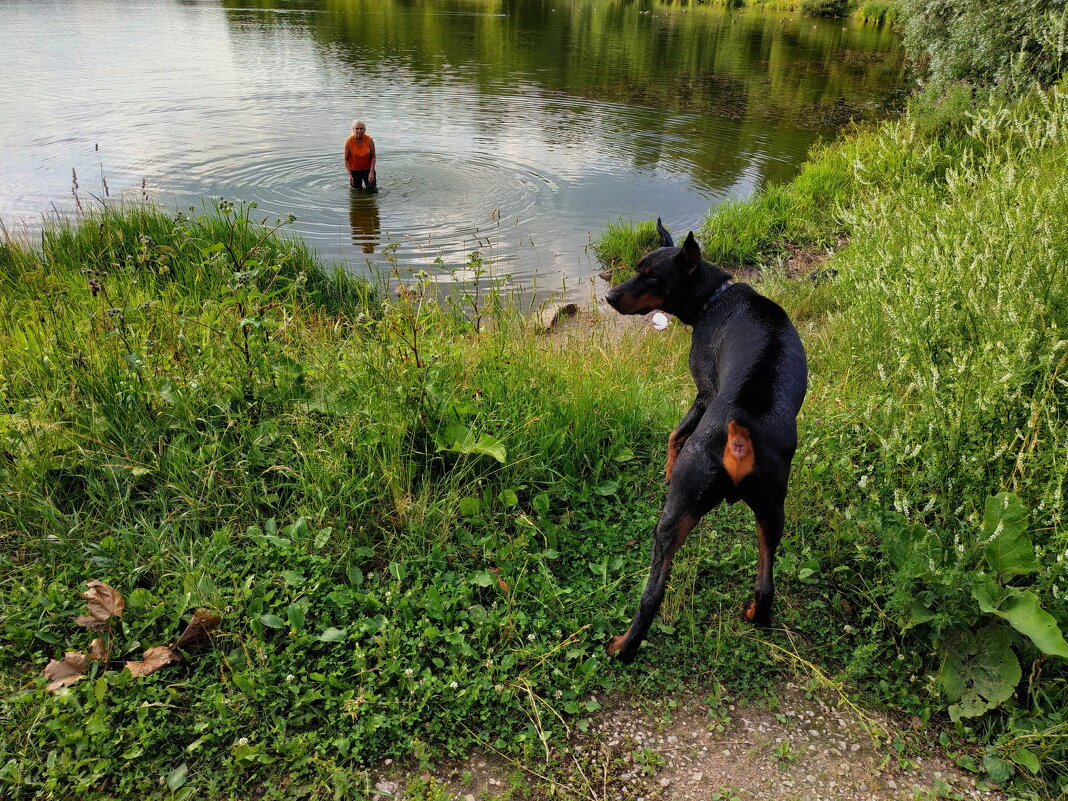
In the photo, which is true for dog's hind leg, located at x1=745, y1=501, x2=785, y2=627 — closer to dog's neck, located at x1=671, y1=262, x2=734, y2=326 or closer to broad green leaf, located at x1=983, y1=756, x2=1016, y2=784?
broad green leaf, located at x1=983, y1=756, x2=1016, y2=784

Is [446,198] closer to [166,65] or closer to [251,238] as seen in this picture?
[251,238]

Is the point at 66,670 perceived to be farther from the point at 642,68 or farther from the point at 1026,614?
the point at 642,68

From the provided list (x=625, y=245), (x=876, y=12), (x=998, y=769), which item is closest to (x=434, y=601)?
(x=998, y=769)

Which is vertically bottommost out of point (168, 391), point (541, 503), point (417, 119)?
point (541, 503)

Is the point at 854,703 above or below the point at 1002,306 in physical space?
below

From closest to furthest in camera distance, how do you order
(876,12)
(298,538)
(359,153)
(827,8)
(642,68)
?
1. (298,538)
2. (359,153)
3. (642,68)
4. (876,12)
5. (827,8)

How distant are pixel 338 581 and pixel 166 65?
82.1 ft

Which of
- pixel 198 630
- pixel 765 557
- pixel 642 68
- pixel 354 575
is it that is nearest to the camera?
pixel 198 630

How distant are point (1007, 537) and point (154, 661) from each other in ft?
12.2

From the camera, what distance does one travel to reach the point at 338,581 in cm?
311

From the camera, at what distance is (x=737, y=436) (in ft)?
8.37

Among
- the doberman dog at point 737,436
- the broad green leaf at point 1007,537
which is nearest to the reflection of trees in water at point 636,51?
the doberman dog at point 737,436

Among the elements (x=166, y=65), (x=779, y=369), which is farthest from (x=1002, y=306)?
(x=166, y=65)

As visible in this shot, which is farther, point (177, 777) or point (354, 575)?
point (354, 575)
